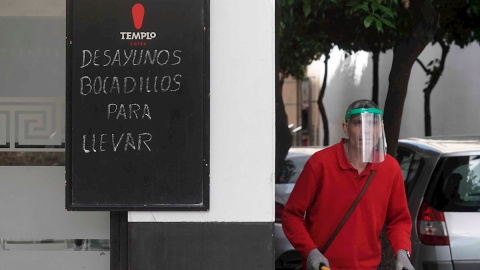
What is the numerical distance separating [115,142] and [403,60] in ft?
14.7

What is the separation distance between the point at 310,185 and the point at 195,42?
3.19 feet

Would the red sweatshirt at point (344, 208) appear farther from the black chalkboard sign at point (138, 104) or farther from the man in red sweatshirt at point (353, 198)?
the black chalkboard sign at point (138, 104)

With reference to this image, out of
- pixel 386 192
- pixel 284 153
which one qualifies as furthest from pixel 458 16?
pixel 386 192

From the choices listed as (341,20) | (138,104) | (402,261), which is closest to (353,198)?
(402,261)

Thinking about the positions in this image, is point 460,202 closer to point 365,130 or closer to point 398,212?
point 398,212

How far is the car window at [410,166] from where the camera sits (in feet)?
24.8

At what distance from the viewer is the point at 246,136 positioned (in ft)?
14.9

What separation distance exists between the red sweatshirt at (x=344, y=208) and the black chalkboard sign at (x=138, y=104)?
0.59m

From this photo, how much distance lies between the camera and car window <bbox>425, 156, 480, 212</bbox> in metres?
7.12

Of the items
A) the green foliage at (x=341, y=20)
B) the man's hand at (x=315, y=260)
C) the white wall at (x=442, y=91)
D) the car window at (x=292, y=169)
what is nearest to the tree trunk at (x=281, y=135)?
the car window at (x=292, y=169)

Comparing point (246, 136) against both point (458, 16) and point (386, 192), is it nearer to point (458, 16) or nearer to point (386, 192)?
point (386, 192)

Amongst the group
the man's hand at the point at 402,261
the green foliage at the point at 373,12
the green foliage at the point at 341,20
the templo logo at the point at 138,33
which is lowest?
the man's hand at the point at 402,261

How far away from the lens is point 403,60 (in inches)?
332

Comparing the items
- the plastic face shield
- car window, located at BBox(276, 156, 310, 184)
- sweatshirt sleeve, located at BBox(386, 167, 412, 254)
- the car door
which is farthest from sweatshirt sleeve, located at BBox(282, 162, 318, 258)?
car window, located at BBox(276, 156, 310, 184)
